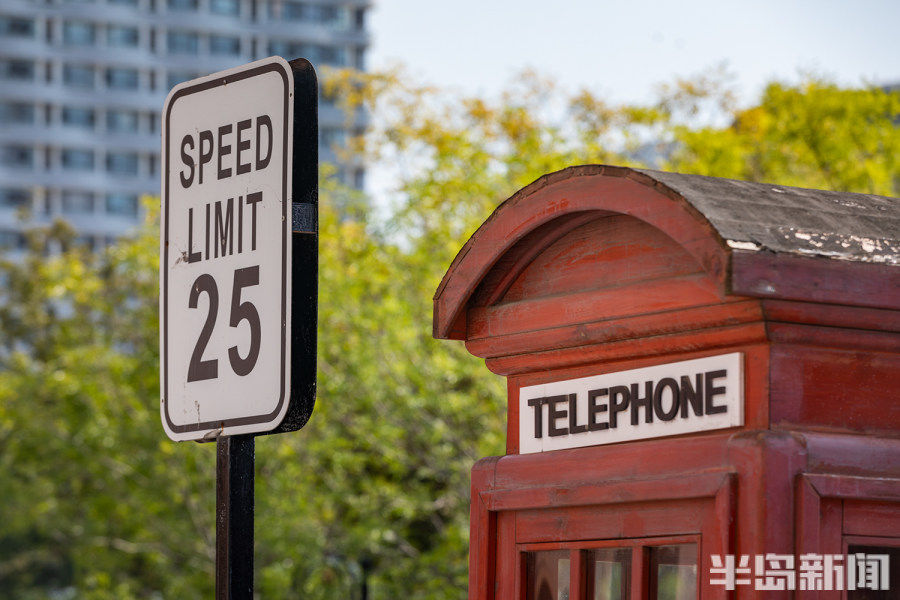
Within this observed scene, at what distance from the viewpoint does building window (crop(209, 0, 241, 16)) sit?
78.0m

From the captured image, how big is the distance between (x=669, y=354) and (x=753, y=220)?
313 millimetres

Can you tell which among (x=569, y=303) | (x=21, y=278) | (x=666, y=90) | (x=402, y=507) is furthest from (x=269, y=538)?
(x=21, y=278)

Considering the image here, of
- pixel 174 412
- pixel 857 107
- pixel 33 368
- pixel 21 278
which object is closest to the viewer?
pixel 174 412

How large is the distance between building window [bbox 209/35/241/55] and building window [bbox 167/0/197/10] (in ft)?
6.56

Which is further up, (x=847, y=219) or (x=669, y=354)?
(x=847, y=219)

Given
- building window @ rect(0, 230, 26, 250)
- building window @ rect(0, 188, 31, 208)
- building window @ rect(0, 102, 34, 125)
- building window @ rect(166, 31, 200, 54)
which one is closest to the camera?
building window @ rect(0, 230, 26, 250)

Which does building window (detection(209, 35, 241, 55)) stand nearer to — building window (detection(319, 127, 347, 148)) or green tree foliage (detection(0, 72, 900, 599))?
building window (detection(319, 127, 347, 148))

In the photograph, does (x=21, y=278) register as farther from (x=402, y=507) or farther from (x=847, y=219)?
(x=847, y=219)

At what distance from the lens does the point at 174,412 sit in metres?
2.59

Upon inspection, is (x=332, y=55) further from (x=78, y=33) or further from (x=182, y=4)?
(x=78, y=33)

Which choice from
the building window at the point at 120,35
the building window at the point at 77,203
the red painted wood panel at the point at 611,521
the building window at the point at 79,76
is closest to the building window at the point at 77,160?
the building window at the point at 77,203

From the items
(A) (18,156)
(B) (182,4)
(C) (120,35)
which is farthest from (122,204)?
(B) (182,4)

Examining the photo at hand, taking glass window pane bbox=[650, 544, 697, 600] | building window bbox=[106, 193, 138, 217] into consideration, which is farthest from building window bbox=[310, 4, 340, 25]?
glass window pane bbox=[650, 544, 697, 600]

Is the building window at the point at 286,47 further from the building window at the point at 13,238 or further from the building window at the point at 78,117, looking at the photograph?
the building window at the point at 13,238
